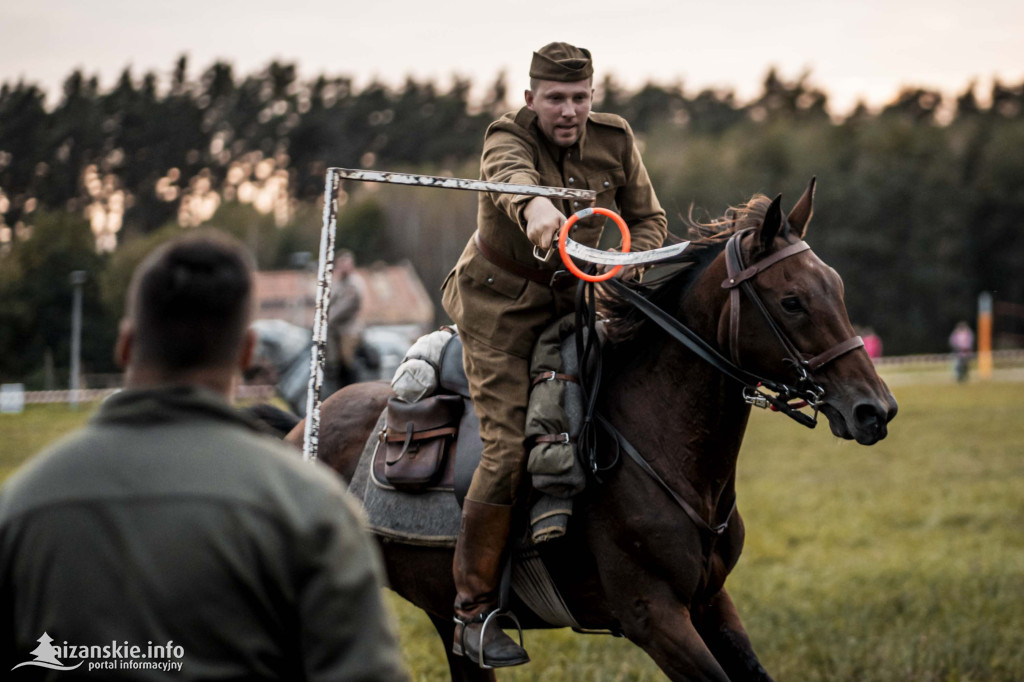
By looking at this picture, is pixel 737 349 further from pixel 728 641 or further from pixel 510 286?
pixel 728 641

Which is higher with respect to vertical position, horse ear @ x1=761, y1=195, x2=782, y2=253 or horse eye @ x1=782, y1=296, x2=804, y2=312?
horse ear @ x1=761, y1=195, x2=782, y2=253

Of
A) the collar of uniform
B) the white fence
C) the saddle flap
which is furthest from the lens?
the white fence

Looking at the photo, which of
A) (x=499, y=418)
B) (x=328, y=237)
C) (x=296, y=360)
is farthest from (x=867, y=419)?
(x=296, y=360)

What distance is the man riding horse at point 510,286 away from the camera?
14.1 ft

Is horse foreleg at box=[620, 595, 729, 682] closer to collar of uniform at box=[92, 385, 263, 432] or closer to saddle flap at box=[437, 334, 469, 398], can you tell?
saddle flap at box=[437, 334, 469, 398]

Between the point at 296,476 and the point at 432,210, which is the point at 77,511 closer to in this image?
the point at 296,476

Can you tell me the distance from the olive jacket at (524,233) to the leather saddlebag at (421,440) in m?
0.47

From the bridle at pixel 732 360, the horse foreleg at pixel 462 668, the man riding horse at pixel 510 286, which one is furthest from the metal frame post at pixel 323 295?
the horse foreleg at pixel 462 668

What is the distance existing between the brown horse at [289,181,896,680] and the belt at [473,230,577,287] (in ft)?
0.74

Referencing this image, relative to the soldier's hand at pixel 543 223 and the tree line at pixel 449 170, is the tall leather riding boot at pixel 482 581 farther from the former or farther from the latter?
the tree line at pixel 449 170

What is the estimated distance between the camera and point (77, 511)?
176 centimetres

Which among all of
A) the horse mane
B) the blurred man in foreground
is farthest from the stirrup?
the blurred man in foreground

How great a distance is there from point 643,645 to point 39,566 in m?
2.82

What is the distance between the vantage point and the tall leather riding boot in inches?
169
